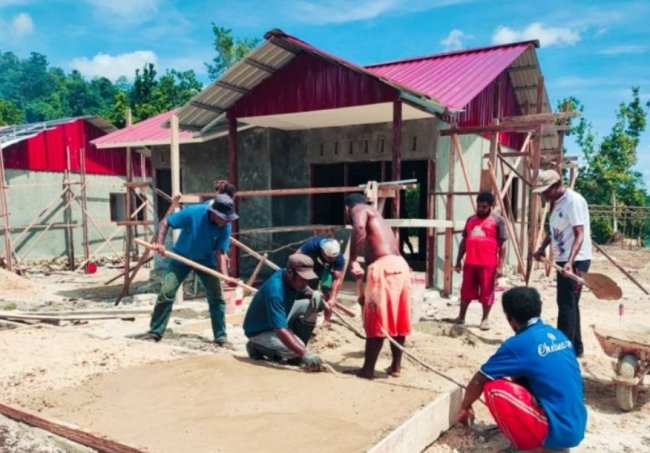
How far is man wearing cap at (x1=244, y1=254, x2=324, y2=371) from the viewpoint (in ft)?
12.5

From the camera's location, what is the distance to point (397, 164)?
24.0ft

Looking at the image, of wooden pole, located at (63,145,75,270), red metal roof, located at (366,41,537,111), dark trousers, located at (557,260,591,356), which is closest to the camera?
dark trousers, located at (557,260,591,356)

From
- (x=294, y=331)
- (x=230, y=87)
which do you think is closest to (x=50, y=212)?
(x=230, y=87)

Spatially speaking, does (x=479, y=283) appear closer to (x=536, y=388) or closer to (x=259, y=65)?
(x=536, y=388)

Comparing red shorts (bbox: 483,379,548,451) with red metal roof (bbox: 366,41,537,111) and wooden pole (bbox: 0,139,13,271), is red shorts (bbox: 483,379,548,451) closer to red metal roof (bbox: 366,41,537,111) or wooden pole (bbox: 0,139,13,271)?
red metal roof (bbox: 366,41,537,111)

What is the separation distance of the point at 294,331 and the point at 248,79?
17.4 ft

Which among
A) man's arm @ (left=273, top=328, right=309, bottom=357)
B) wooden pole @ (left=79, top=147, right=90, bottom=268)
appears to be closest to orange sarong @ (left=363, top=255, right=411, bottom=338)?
man's arm @ (left=273, top=328, right=309, bottom=357)

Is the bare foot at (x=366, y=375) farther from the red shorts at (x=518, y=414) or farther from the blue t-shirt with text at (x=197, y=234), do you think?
the blue t-shirt with text at (x=197, y=234)

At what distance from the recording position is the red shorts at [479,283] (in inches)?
233

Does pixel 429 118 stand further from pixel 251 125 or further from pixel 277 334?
pixel 277 334

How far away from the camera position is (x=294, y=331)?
14.1 ft

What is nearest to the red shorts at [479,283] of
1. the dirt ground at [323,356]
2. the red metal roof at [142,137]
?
the dirt ground at [323,356]

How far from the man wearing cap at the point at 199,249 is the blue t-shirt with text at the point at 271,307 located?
3.52 feet

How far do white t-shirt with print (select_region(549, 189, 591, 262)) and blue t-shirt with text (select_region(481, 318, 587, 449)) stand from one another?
2.10 meters
